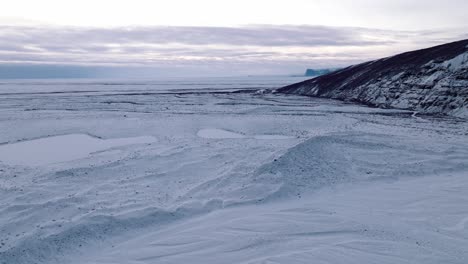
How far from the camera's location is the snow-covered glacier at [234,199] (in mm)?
7703

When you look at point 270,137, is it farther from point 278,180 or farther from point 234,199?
point 234,199

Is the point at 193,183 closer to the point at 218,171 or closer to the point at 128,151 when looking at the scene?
the point at 218,171

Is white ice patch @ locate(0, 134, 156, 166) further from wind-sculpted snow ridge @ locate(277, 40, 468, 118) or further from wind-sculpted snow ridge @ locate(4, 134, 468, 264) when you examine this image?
wind-sculpted snow ridge @ locate(277, 40, 468, 118)

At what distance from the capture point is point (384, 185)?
1207 cm

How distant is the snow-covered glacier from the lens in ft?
25.3

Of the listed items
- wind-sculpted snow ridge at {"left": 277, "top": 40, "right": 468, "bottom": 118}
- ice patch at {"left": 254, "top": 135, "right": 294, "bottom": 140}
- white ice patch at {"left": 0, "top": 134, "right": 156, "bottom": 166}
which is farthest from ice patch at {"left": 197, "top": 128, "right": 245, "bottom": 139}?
wind-sculpted snow ridge at {"left": 277, "top": 40, "right": 468, "bottom": 118}

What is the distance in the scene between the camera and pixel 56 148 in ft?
57.7

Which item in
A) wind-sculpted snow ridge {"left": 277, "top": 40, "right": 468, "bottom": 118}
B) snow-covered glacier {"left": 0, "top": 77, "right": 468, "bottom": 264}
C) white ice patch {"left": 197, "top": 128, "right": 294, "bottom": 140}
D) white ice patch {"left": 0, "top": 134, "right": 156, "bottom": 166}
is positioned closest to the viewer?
snow-covered glacier {"left": 0, "top": 77, "right": 468, "bottom": 264}

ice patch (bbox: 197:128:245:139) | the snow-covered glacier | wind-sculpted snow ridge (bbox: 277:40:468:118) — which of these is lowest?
the snow-covered glacier

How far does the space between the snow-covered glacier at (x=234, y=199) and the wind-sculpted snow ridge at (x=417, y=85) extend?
1367 cm

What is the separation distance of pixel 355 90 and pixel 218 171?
1504 inches

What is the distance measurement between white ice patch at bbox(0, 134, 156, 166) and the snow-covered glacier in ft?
0.23

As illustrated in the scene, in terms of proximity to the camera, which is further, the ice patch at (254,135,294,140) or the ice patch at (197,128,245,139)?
the ice patch at (197,128,245,139)

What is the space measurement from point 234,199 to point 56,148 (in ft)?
34.1
